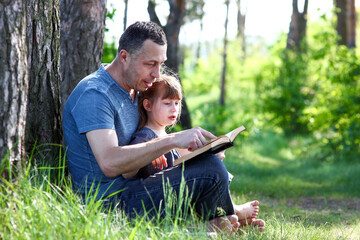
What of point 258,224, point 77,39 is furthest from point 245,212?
point 77,39

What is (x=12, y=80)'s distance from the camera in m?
2.72

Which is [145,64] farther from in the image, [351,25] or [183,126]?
[351,25]

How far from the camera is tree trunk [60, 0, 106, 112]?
4.81 metres

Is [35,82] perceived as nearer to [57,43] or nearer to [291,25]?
[57,43]

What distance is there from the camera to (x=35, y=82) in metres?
3.48

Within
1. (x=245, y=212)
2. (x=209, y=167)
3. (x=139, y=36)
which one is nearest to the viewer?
(x=209, y=167)

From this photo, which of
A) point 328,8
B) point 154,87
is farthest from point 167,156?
point 328,8

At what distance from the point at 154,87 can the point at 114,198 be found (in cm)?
96

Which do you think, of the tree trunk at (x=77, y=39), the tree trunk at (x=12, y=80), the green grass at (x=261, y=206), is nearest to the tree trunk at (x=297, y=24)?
the green grass at (x=261, y=206)

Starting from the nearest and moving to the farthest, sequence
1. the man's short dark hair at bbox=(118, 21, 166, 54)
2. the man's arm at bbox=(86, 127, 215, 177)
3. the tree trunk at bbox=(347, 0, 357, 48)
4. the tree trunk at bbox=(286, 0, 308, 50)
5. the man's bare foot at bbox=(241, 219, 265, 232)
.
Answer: the man's arm at bbox=(86, 127, 215, 177) → the man's short dark hair at bbox=(118, 21, 166, 54) → the man's bare foot at bbox=(241, 219, 265, 232) → the tree trunk at bbox=(347, 0, 357, 48) → the tree trunk at bbox=(286, 0, 308, 50)

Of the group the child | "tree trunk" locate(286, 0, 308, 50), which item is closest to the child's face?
the child

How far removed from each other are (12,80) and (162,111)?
1.29 m

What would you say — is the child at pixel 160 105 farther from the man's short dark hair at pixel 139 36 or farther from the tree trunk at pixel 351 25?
the tree trunk at pixel 351 25

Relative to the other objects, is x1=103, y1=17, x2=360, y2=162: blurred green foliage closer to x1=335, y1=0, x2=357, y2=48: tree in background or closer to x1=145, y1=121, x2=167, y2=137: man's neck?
x1=335, y1=0, x2=357, y2=48: tree in background
